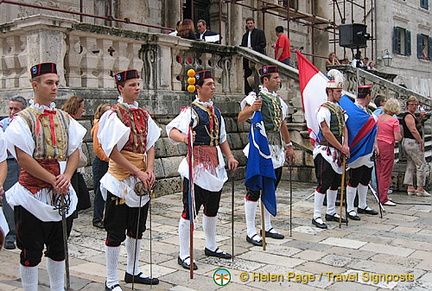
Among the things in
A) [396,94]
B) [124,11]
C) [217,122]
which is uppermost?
[124,11]

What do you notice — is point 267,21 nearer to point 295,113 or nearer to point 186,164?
point 295,113

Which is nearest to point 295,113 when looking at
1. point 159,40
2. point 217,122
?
point 159,40

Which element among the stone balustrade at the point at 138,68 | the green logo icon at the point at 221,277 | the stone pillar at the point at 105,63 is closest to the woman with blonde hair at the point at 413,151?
the stone balustrade at the point at 138,68

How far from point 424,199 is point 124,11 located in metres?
7.85

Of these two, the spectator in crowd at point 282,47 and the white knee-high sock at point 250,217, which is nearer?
the white knee-high sock at point 250,217

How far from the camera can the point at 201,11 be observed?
16156mm

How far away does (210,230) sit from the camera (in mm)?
5672

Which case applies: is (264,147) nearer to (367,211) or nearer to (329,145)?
(329,145)

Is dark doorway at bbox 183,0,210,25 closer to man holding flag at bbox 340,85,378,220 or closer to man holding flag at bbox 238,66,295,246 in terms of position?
man holding flag at bbox 340,85,378,220

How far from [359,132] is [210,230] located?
3405 millimetres

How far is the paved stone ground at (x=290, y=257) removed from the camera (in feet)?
16.0

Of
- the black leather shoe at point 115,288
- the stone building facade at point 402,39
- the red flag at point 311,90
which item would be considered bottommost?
the black leather shoe at point 115,288

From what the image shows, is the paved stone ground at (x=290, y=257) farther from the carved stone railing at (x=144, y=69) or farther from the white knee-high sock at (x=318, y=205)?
the carved stone railing at (x=144, y=69)

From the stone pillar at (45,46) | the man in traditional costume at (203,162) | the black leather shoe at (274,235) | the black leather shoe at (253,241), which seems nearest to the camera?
the man in traditional costume at (203,162)
